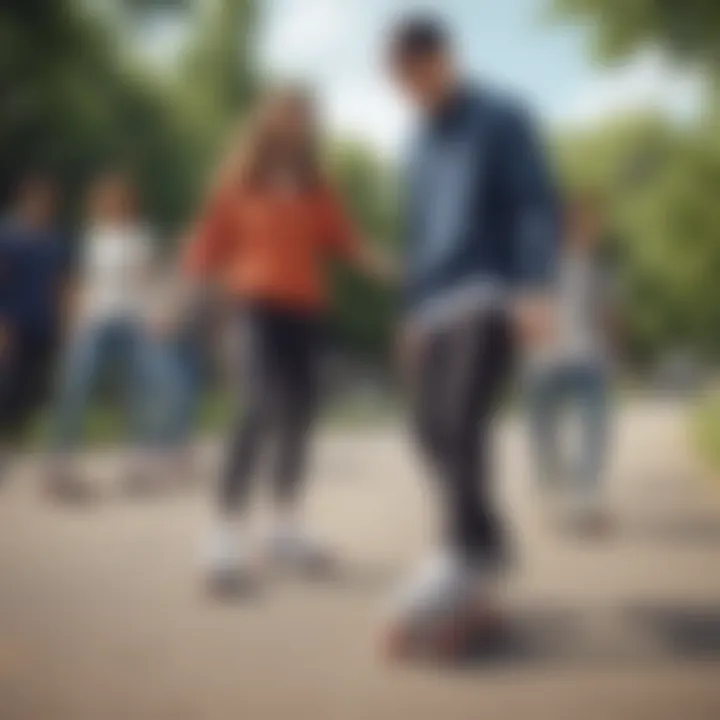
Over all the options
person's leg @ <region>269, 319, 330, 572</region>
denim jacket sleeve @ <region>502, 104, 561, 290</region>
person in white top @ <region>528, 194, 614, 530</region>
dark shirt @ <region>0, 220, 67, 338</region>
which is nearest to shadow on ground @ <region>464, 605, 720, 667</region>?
person in white top @ <region>528, 194, 614, 530</region>

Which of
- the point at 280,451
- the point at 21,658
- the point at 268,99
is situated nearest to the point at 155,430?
the point at 280,451

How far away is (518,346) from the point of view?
4.67 feet

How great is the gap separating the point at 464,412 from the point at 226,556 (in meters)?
0.31

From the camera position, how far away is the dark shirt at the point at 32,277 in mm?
1457

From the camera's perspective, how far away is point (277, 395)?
4.73 ft

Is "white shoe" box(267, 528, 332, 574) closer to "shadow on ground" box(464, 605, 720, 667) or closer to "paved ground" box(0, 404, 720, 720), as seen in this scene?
"paved ground" box(0, 404, 720, 720)

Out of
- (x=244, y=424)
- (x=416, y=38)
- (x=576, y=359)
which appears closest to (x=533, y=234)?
(x=576, y=359)

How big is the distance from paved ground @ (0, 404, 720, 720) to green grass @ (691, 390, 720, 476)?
0.03 metres

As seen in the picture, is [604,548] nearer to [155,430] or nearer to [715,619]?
[715,619]

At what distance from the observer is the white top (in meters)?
1.45

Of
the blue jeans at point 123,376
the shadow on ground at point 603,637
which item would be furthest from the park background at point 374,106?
the shadow on ground at point 603,637

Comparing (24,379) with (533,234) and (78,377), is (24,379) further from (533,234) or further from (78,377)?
(533,234)

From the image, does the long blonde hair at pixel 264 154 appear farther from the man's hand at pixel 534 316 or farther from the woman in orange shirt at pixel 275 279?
the man's hand at pixel 534 316

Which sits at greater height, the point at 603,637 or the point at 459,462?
the point at 459,462
